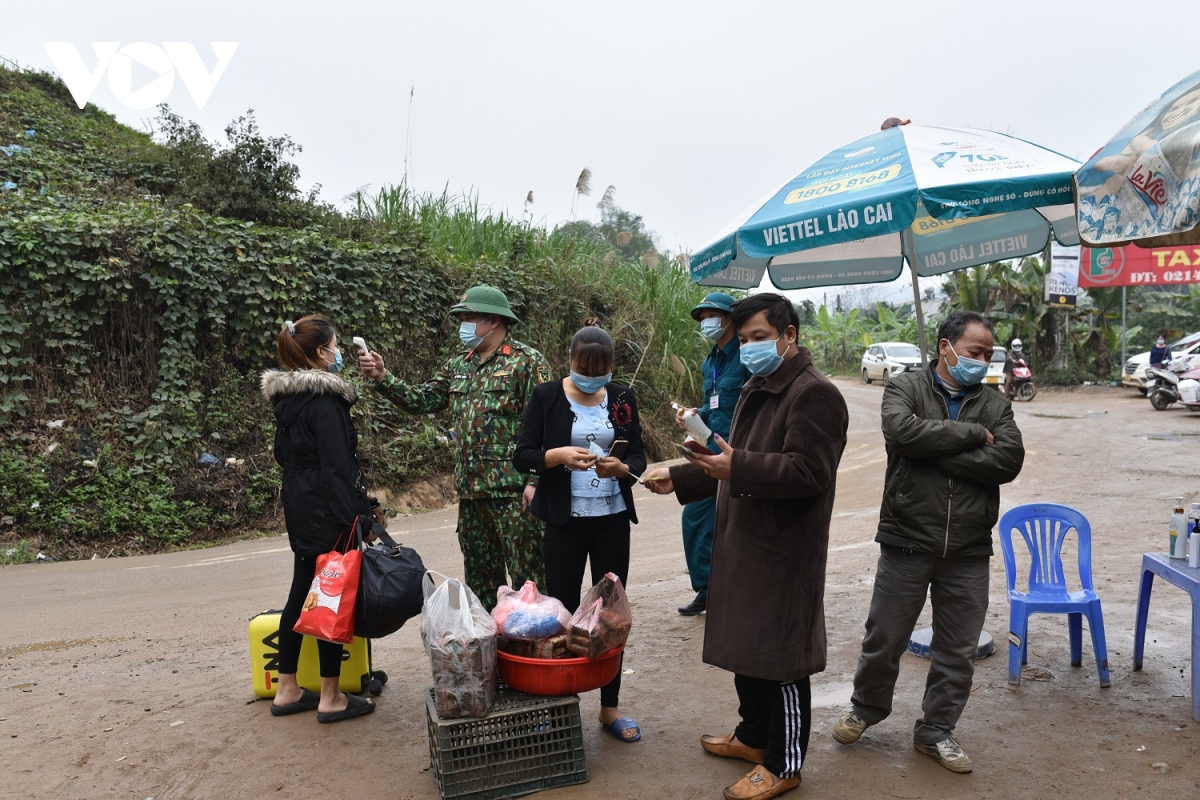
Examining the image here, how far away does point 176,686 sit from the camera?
4.59m

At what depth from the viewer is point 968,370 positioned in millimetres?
3596

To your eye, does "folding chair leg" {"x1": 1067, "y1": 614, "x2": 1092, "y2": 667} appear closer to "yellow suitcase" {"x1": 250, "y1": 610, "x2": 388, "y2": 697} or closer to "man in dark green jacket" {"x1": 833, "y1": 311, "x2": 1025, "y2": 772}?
"man in dark green jacket" {"x1": 833, "y1": 311, "x2": 1025, "y2": 772}

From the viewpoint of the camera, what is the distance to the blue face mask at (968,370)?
3.59 m

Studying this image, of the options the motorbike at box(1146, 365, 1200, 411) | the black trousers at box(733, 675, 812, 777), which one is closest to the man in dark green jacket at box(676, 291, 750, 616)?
the black trousers at box(733, 675, 812, 777)

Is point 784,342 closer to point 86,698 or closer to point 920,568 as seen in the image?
point 920,568

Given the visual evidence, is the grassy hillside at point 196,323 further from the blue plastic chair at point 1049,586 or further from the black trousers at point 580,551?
the blue plastic chair at point 1049,586

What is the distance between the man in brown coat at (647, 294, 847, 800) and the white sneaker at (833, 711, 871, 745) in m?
0.49

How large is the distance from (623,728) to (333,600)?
4.55 ft

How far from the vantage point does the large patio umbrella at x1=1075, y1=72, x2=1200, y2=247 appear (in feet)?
10.6

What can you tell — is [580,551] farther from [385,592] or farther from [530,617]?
[385,592]

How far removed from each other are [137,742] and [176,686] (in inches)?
29.8

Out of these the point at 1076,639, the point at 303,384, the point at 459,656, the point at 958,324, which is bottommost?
the point at 1076,639

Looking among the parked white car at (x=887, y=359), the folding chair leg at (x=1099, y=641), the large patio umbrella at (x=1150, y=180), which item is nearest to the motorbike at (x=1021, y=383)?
the parked white car at (x=887, y=359)

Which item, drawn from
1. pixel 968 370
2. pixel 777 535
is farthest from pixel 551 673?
pixel 968 370
